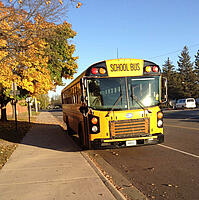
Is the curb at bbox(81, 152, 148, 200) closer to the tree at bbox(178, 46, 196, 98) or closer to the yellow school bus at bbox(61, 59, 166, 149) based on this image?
the yellow school bus at bbox(61, 59, 166, 149)

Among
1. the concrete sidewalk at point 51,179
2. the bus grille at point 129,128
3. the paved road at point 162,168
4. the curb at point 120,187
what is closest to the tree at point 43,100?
the paved road at point 162,168

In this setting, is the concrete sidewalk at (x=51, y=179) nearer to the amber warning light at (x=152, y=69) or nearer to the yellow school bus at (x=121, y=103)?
the yellow school bus at (x=121, y=103)

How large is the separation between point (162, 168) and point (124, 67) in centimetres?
327

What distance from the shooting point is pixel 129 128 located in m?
7.49

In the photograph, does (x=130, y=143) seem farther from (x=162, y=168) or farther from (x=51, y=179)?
(x=51, y=179)

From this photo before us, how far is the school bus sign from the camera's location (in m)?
7.75

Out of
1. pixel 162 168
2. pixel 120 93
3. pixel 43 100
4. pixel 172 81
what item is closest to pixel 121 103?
pixel 120 93

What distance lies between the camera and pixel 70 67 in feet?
72.4

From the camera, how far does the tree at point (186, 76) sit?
65688mm

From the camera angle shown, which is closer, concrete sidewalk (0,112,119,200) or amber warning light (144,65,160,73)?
concrete sidewalk (0,112,119,200)

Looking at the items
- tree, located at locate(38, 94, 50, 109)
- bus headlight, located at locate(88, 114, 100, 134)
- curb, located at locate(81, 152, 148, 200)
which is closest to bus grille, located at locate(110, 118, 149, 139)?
bus headlight, located at locate(88, 114, 100, 134)

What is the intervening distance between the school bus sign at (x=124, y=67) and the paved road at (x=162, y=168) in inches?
106

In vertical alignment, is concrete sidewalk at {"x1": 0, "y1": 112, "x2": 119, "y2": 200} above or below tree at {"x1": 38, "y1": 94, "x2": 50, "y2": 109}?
below

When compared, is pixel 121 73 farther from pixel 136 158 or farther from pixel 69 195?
pixel 69 195
